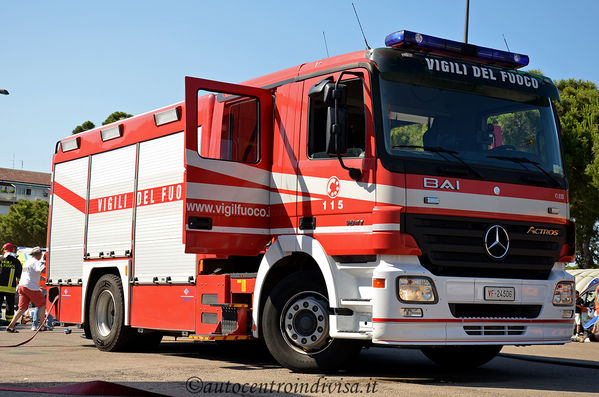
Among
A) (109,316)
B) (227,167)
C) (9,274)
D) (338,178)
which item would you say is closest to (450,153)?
(338,178)

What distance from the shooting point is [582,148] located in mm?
31109

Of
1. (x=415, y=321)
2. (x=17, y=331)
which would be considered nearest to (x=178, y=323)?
(x=415, y=321)

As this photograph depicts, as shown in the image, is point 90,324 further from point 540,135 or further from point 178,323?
point 540,135

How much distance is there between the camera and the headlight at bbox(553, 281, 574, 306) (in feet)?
28.3

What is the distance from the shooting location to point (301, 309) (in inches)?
337

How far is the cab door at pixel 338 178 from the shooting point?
8.03m

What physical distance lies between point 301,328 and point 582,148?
25.2m

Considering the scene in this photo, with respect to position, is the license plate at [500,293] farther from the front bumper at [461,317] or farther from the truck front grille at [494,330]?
the truck front grille at [494,330]

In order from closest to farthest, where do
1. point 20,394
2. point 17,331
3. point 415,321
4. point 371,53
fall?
point 20,394, point 415,321, point 371,53, point 17,331

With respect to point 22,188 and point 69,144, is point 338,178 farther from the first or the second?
point 22,188

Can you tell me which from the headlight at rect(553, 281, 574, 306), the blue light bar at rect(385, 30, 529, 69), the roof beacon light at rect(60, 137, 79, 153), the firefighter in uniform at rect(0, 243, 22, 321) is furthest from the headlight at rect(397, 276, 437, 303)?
the firefighter in uniform at rect(0, 243, 22, 321)

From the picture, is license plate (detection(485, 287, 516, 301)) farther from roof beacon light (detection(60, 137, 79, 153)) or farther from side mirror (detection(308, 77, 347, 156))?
roof beacon light (detection(60, 137, 79, 153))

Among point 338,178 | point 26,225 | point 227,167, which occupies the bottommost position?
point 338,178

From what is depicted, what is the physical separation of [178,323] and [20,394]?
11.3 ft
